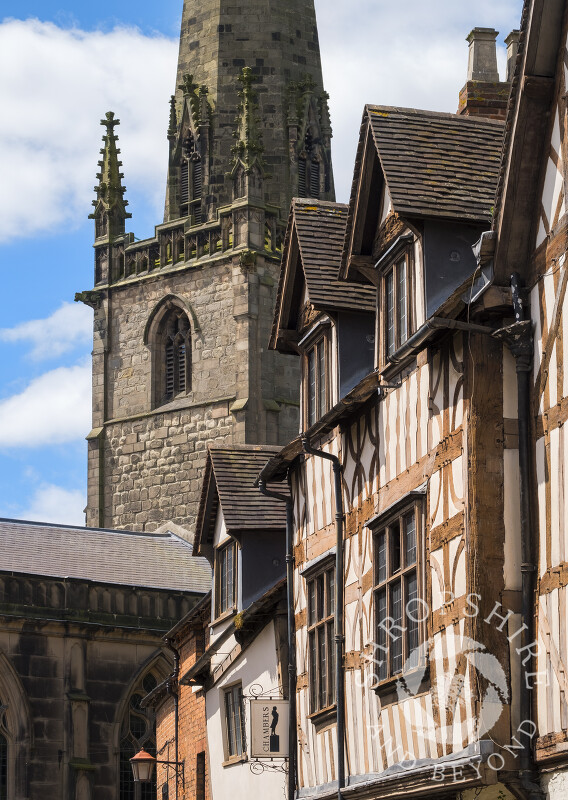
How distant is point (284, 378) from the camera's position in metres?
49.2

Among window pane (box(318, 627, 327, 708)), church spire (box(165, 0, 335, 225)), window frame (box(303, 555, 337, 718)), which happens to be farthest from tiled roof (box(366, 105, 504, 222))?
church spire (box(165, 0, 335, 225))

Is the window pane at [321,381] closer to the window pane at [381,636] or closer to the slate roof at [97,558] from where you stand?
the window pane at [381,636]

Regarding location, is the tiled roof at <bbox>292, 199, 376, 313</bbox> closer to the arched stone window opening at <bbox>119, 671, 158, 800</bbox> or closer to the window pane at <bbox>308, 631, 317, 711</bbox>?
the window pane at <bbox>308, 631, 317, 711</bbox>

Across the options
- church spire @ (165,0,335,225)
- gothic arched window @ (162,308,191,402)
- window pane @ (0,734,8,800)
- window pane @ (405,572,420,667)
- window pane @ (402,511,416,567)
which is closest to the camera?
window pane @ (405,572,420,667)

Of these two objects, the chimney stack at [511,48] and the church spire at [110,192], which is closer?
the chimney stack at [511,48]

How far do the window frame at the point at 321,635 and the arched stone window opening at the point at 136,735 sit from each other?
18.9 metres

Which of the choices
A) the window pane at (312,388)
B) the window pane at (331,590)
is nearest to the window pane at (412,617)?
the window pane at (331,590)

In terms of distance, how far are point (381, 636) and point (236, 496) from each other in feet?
22.8

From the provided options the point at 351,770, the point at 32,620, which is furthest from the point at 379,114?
the point at 32,620

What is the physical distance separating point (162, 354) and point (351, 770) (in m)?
35.7

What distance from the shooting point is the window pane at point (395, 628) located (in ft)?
49.7

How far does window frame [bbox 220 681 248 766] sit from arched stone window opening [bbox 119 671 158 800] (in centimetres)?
1410

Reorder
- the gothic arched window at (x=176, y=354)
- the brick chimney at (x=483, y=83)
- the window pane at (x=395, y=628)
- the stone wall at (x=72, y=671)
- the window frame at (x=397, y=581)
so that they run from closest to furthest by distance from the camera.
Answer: the window frame at (x=397, y=581) < the window pane at (x=395, y=628) < the brick chimney at (x=483, y=83) < the stone wall at (x=72, y=671) < the gothic arched window at (x=176, y=354)

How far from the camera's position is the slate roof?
125ft
